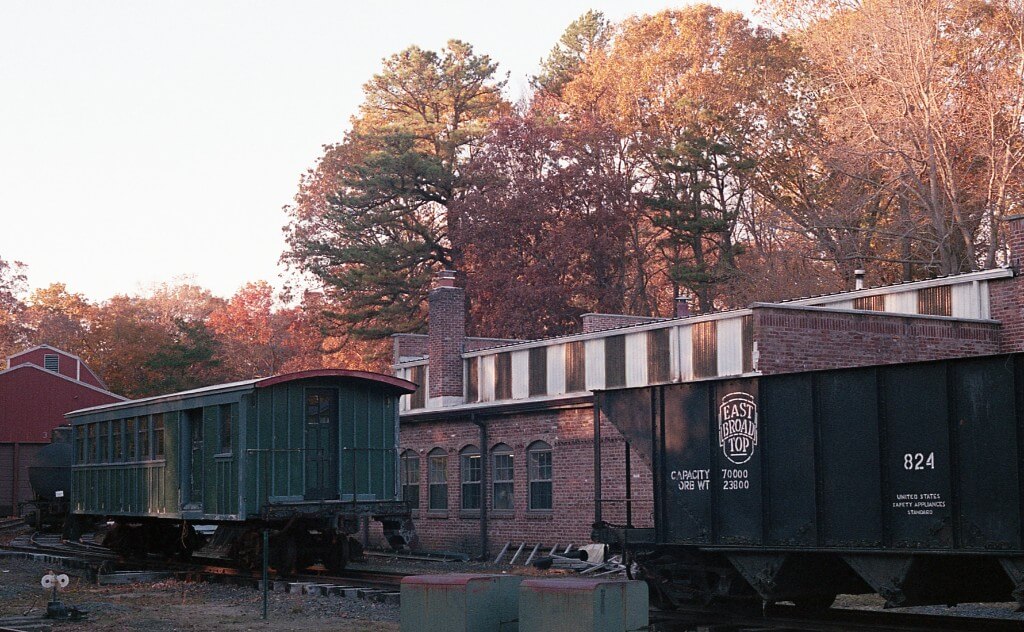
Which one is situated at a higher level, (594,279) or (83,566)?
(594,279)

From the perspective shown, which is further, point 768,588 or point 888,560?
point 768,588

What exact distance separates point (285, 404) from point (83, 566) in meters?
5.53

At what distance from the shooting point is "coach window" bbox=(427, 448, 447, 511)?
101 feet

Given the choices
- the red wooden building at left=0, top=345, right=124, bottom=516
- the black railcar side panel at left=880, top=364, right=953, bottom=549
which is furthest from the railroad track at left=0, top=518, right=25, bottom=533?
the black railcar side panel at left=880, top=364, right=953, bottom=549

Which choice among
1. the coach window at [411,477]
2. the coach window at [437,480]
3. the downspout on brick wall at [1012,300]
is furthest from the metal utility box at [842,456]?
the coach window at [411,477]

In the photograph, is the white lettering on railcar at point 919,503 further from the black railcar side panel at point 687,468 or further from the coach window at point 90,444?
the coach window at point 90,444

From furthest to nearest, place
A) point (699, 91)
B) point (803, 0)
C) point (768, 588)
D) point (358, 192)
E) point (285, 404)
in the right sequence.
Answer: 1. point (358, 192)
2. point (699, 91)
3. point (803, 0)
4. point (285, 404)
5. point (768, 588)

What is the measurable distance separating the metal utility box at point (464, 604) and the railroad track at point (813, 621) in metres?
2.92

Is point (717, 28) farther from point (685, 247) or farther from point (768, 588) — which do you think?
point (768, 588)

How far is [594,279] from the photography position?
5084 cm

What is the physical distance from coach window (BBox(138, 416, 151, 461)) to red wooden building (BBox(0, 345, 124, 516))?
90.2 feet

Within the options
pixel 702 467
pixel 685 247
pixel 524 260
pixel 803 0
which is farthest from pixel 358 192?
pixel 702 467

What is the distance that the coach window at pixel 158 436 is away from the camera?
79.3ft

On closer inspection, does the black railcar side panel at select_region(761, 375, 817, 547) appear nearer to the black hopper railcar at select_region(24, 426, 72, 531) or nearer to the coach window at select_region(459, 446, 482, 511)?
the coach window at select_region(459, 446, 482, 511)
